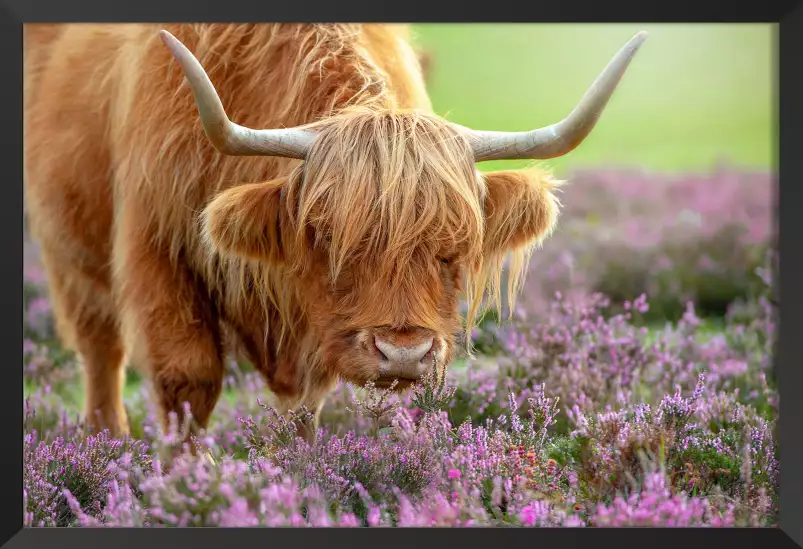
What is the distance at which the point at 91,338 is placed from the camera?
5320mm

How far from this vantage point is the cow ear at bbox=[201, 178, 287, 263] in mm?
3312

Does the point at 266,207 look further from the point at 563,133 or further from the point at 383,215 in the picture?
the point at 563,133

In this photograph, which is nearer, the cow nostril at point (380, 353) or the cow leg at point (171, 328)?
the cow nostril at point (380, 353)

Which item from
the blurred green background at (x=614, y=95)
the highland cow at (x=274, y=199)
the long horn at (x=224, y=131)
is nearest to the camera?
the long horn at (x=224, y=131)

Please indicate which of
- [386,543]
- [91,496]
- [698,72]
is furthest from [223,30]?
[698,72]

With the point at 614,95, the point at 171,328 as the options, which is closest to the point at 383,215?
the point at 171,328

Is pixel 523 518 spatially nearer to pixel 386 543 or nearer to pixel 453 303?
pixel 386 543

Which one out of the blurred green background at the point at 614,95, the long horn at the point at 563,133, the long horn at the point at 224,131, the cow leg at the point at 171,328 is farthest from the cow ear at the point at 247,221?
the blurred green background at the point at 614,95

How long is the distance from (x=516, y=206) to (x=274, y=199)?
856 millimetres

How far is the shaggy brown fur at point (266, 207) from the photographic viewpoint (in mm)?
3168

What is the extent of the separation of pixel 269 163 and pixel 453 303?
3.08 ft

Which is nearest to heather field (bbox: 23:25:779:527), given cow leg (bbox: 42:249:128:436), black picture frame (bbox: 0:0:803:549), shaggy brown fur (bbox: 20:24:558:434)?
black picture frame (bbox: 0:0:803:549)

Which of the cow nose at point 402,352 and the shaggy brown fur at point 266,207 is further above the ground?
the shaggy brown fur at point 266,207
